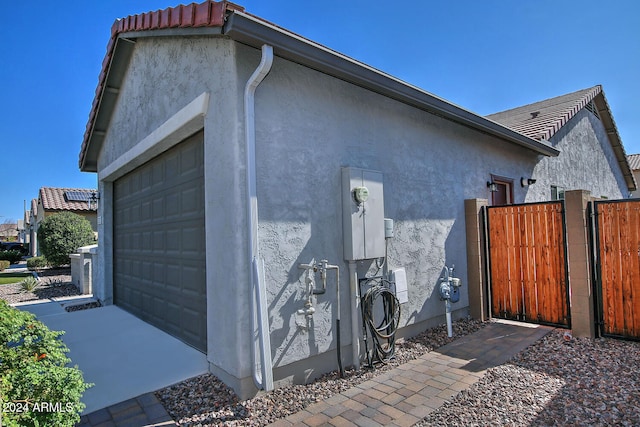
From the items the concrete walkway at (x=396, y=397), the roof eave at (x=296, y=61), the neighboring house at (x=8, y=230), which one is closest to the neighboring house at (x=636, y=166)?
the roof eave at (x=296, y=61)

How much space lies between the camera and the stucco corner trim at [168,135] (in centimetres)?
420

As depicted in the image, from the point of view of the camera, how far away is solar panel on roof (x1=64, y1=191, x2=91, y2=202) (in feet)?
81.6

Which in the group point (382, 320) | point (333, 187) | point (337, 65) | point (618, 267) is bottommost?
point (382, 320)

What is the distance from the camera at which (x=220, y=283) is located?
3.81m

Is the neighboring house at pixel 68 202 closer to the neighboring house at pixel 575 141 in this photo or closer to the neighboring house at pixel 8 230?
the neighboring house at pixel 575 141

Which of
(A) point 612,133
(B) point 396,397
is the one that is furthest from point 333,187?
(A) point 612,133

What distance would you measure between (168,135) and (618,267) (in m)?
6.88

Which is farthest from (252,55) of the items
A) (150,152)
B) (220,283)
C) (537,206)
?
(537,206)

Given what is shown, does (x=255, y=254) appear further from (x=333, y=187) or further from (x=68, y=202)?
(x=68, y=202)

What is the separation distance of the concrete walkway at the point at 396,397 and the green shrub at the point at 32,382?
3.02ft

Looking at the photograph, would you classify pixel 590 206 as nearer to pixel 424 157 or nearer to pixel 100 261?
pixel 424 157

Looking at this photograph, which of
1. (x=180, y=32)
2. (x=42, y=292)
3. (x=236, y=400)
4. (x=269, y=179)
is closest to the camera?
(x=236, y=400)

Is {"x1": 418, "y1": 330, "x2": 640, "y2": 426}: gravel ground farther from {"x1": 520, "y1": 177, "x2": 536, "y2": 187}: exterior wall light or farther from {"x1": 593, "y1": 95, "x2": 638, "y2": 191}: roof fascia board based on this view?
{"x1": 593, "y1": 95, "x2": 638, "y2": 191}: roof fascia board

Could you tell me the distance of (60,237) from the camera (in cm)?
1537
